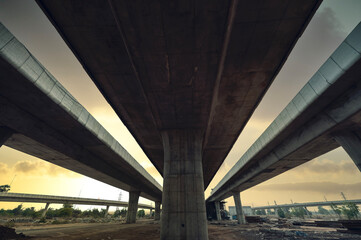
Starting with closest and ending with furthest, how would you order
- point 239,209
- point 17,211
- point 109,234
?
point 109,234 → point 239,209 → point 17,211

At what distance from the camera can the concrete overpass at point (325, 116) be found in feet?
26.2

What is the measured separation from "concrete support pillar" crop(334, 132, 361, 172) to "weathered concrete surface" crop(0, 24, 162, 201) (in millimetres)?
19054

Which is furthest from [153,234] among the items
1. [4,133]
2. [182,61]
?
[182,61]

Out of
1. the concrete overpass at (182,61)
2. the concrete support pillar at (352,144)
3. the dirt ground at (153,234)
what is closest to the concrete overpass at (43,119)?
the concrete overpass at (182,61)

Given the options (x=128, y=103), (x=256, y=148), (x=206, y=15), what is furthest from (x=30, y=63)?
(x=256, y=148)

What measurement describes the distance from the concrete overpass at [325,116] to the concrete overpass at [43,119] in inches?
580

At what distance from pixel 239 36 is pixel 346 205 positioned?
10420cm

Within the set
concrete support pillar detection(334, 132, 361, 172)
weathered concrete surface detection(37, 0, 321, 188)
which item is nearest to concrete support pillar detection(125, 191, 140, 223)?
weathered concrete surface detection(37, 0, 321, 188)

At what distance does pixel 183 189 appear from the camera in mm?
11586

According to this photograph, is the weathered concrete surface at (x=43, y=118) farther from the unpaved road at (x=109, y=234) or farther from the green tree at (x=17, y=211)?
the green tree at (x=17, y=211)

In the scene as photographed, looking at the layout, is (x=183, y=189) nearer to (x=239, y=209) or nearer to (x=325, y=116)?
(x=325, y=116)

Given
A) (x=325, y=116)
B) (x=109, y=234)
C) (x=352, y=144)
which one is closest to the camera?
(x=325, y=116)

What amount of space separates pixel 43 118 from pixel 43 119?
197 mm

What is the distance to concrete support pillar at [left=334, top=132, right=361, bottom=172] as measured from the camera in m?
11.2
